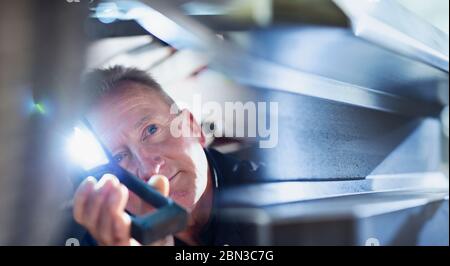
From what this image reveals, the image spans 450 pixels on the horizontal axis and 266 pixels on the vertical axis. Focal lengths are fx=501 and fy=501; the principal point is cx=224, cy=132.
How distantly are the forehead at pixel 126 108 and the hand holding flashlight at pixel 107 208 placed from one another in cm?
12

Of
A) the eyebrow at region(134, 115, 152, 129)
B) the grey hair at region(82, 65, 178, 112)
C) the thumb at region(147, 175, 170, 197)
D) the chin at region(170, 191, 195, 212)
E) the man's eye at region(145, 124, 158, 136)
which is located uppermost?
the grey hair at region(82, 65, 178, 112)

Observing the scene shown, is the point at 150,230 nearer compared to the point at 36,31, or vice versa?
the point at 150,230

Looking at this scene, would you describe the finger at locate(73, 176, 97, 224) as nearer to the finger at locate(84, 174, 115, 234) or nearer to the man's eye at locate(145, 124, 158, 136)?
the finger at locate(84, 174, 115, 234)

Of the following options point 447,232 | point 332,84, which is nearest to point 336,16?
point 332,84

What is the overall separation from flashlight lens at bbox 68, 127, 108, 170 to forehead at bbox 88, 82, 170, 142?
0.10 feet

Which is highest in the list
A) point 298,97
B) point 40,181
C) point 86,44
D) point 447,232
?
point 86,44

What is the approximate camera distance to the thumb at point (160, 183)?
118 cm

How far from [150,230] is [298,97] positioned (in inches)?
18.6

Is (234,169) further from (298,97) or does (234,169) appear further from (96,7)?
(96,7)

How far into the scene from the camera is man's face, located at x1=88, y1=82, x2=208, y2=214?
1.20m

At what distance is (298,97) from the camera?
122 cm

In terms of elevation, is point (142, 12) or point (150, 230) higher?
point (142, 12)

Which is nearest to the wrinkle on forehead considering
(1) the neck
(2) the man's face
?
(2) the man's face

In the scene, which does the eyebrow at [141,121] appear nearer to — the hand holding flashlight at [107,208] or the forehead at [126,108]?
the forehead at [126,108]
